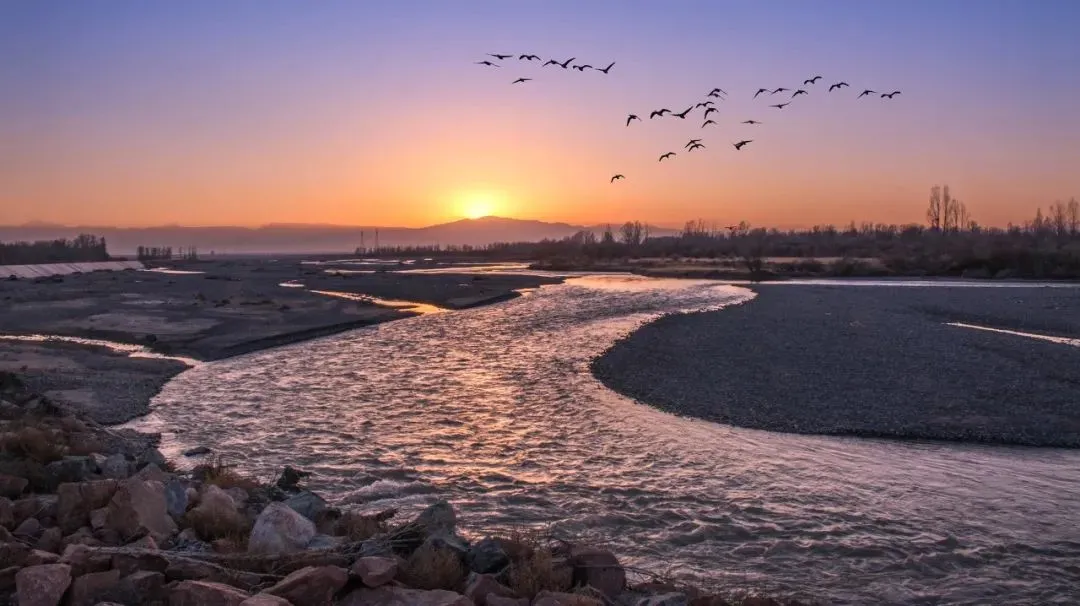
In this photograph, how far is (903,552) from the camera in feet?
31.8

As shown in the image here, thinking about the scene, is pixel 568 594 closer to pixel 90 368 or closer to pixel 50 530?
pixel 50 530

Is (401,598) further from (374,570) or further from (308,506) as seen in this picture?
(308,506)

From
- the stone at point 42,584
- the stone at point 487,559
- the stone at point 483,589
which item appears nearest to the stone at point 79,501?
the stone at point 42,584

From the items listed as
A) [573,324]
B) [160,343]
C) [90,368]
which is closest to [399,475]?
[90,368]

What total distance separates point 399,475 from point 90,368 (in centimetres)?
1473

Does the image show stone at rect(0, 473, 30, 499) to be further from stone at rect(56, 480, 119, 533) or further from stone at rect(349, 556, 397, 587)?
stone at rect(349, 556, 397, 587)

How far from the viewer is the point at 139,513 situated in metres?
7.77

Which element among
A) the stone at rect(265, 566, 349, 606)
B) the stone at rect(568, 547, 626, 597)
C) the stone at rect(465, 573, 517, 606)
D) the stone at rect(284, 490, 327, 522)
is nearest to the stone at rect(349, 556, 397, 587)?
the stone at rect(265, 566, 349, 606)

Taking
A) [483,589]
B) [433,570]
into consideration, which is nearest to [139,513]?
[433,570]

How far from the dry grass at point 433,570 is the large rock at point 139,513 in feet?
8.51

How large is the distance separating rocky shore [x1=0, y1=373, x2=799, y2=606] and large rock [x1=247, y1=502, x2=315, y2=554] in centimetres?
1

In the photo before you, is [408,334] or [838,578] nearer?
[838,578]

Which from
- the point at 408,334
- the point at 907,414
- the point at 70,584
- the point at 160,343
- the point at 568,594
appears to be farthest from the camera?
the point at 408,334

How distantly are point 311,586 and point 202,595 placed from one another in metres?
0.82
